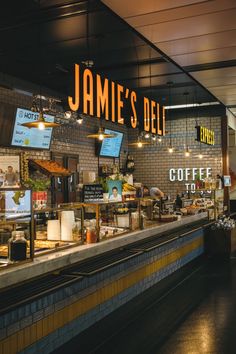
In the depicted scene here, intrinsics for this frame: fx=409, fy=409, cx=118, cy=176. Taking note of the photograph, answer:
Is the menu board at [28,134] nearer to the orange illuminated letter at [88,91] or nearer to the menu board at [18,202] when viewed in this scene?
the orange illuminated letter at [88,91]

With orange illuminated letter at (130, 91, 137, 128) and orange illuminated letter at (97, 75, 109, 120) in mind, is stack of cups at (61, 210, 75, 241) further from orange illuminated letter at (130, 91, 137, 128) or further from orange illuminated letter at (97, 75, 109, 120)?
orange illuminated letter at (130, 91, 137, 128)

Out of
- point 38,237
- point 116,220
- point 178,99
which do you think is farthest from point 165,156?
point 38,237

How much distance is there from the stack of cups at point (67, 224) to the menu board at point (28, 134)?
11.0 feet

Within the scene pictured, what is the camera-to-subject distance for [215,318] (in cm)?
503

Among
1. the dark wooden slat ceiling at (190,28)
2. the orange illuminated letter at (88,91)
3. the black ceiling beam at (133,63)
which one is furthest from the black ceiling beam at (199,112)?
the orange illuminated letter at (88,91)

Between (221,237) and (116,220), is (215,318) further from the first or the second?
(221,237)

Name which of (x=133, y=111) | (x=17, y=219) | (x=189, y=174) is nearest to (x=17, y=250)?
(x=17, y=219)

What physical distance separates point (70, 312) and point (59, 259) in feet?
2.13

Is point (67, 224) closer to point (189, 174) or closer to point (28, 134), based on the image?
point (28, 134)

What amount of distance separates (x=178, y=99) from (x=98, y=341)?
8212 millimetres

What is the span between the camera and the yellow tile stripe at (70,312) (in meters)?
3.21

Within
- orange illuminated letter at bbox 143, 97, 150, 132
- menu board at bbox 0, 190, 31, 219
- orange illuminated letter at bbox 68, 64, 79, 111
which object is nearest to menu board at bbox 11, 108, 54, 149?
orange illuminated letter at bbox 143, 97, 150, 132

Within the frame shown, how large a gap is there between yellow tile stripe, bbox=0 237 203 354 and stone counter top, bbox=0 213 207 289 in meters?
0.45

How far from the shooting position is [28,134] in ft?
26.1
